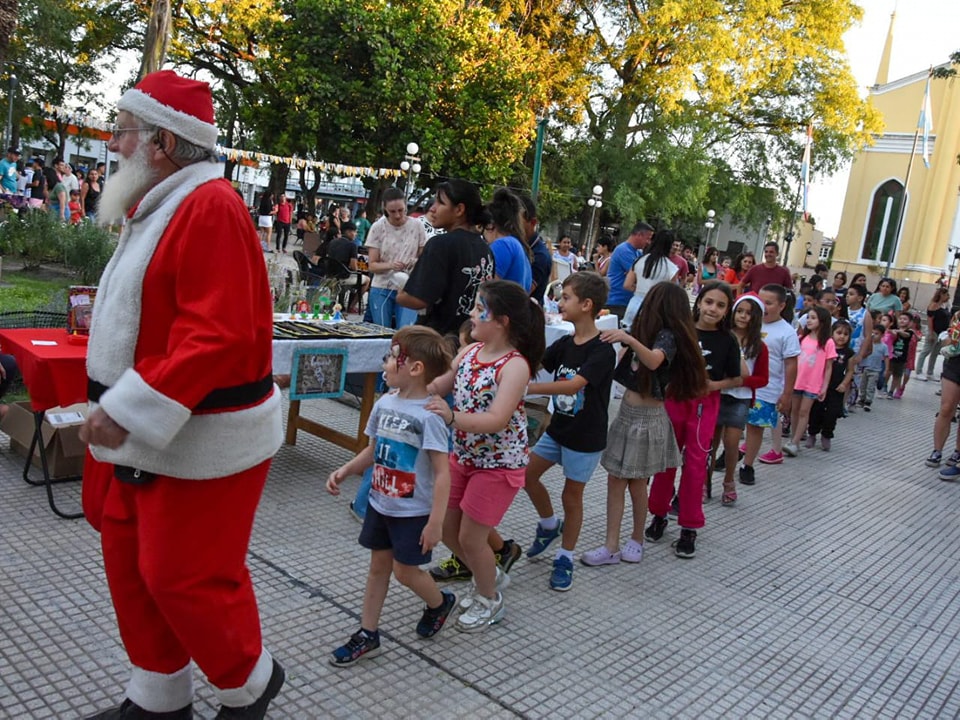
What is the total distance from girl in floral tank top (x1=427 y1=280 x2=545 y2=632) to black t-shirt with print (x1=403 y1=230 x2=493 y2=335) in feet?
2.76

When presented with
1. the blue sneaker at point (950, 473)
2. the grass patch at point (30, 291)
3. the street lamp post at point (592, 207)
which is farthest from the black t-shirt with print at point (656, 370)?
the street lamp post at point (592, 207)

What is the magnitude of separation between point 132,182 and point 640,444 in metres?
3.02

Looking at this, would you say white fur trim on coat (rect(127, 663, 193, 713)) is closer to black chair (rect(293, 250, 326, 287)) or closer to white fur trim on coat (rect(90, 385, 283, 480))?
white fur trim on coat (rect(90, 385, 283, 480))

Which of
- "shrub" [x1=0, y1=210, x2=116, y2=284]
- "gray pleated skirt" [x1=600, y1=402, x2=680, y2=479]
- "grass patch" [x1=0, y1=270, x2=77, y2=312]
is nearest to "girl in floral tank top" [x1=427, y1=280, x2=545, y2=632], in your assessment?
"gray pleated skirt" [x1=600, y1=402, x2=680, y2=479]

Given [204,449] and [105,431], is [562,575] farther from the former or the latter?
[105,431]

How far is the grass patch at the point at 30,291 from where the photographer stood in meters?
7.30

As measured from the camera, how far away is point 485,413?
3.28 metres

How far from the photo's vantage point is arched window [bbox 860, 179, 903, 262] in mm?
38594

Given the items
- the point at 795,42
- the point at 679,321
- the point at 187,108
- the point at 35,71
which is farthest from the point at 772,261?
the point at 35,71

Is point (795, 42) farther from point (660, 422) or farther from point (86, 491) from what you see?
point (86, 491)

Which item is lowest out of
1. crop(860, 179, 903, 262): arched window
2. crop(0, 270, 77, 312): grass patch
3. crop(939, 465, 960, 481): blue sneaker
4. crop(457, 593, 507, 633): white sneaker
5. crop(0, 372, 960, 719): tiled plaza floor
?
crop(0, 372, 960, 719): tiled plaza floor

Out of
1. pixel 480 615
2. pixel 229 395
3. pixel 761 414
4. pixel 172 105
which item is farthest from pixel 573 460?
pixel 761 414

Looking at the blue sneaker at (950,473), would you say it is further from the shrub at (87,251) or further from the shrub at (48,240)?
the shrub at (48,240)

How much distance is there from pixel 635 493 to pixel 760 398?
2645mm
